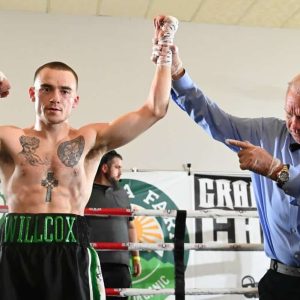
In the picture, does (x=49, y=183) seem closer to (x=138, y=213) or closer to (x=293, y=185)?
(x=293, y=185)

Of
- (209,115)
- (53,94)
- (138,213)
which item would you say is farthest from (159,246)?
(53,94)

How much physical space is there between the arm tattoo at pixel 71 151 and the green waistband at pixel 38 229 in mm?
178

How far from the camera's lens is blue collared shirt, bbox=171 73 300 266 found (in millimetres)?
1539

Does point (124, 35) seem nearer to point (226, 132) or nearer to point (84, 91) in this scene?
point (84, 91)

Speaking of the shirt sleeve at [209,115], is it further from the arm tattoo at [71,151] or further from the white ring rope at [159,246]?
the white ring rope at [159,246]

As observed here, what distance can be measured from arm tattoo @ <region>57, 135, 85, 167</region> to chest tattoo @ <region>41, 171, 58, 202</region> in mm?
59

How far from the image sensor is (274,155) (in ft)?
5.45

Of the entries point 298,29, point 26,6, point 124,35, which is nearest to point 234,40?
point 298,29

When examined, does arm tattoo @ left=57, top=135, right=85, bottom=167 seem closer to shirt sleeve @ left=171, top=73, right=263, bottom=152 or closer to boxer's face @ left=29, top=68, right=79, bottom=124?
boxer's face @ left=29, top=68, right=79, bottom=124

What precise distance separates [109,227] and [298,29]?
266 cm

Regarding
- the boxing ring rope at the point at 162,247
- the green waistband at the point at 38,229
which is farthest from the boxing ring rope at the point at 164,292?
the green waistband at the point at 38,229

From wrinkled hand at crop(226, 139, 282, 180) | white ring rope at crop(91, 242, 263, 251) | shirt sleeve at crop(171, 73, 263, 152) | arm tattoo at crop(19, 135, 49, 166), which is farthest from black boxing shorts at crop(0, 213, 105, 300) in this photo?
white ring rope at crop(91, 242, 263, 251)

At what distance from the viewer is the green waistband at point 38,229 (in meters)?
1.39

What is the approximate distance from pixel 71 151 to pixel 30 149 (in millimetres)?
130
